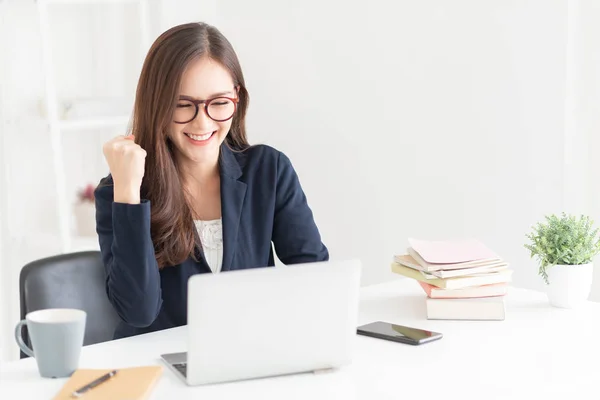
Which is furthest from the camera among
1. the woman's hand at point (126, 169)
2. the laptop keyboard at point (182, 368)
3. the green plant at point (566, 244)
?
the green plant at point (566, 244)

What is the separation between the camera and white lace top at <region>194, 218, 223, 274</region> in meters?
2.00

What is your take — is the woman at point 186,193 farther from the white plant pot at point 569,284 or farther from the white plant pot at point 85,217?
the white plant pot at point 85,217

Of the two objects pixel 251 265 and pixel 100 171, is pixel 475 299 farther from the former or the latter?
pixel 100 171

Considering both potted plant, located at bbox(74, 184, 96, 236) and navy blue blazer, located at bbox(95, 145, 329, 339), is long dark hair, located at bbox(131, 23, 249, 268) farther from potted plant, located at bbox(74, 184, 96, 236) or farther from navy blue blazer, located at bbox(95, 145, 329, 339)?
potted plant, located at bbox(74, 184, 96, 236)

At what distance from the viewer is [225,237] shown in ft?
6.54

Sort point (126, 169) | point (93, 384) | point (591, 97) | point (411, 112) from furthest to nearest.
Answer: point (411, 112) → point (591, 97) → point (126, 169) → point (93, 384)

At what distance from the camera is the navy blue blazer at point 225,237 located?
174cm

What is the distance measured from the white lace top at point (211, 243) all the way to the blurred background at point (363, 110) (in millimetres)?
1133

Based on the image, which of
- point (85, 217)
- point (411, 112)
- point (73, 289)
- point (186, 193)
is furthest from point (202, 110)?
point (85, 217)

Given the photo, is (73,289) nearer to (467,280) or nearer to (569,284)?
(467,280)

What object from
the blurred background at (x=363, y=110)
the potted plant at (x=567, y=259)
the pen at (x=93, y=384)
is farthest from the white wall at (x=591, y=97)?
the pen at (x=93, y=384)

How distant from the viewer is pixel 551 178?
104 inches

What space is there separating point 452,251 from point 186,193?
667 millimetres

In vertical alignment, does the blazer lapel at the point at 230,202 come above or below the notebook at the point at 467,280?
above
